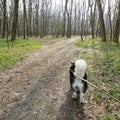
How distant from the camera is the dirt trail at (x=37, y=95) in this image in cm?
568

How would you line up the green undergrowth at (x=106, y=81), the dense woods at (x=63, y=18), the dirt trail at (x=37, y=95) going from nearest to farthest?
the dirt trail at (x=37, y=95), the green undergrowth at (x=106, y=81), the dense woods at (x=63, y=18)

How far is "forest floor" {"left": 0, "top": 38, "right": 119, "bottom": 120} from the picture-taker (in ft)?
18.7

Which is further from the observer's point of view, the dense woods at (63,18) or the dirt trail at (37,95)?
the dense woods at (63,18)

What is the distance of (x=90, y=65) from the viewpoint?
1104cm

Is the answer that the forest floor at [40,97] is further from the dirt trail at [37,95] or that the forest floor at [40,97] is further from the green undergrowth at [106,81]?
the green undergrowth at [106,81]

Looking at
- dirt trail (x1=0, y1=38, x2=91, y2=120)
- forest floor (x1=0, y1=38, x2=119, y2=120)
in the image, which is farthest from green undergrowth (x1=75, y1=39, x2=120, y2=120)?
dirt trail (x1=0, y1=38, x2=91, y2=120)

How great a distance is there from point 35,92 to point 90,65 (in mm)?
4579

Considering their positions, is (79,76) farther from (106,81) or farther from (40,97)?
(106,81)

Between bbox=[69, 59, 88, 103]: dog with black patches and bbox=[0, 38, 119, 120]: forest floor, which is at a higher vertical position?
bbox=[69, 59, 88, 103]: dog with black patches

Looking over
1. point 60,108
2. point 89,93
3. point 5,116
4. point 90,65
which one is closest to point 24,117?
point 5,116

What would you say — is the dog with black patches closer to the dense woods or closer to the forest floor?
the forest floor

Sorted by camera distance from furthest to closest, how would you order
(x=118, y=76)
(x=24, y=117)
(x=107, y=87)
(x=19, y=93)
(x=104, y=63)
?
(x=104, y=63) → (x=118, y=76) → (x=107, y=87) → (x=19, y=93) → (x=24, y=117)

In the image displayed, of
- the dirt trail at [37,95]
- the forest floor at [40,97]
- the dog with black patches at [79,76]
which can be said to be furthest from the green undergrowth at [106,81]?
the dog with black patches at [79,76]

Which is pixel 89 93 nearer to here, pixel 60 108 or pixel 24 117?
pixel 60 108
